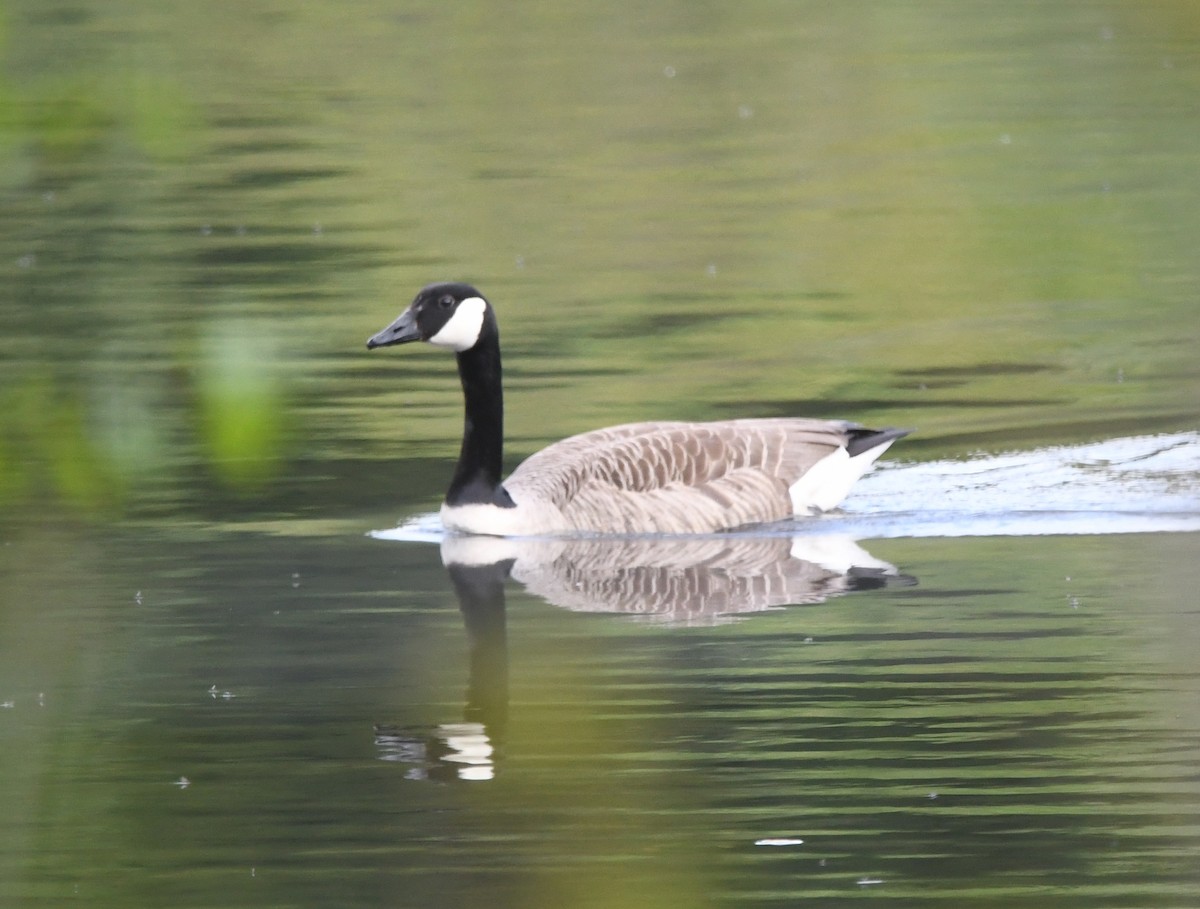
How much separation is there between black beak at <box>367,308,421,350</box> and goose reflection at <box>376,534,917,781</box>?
3.35 feet

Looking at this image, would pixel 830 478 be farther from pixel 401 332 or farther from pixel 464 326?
pixel 401 332

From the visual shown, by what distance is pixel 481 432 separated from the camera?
11508 millimetres

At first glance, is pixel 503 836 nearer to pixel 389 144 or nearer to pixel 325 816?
pixel 325 816

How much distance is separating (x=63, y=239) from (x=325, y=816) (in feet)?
42.8

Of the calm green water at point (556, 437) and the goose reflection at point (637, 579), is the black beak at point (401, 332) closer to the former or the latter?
the calm green water at point (556, 437)

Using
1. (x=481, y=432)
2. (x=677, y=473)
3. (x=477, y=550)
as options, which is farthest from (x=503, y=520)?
(x=677, y=473)

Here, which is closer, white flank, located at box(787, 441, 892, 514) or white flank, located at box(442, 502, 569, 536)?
white flank, located at box(442, 502, 569, 536)

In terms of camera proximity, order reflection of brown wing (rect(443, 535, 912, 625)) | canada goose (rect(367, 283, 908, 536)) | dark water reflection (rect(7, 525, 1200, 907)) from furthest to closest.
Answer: canada goose (rect(367, 283, 908, 536)) < reflection of brown wing (rect(443, 535, 912, 625)) < dark water reflection (rect(7, 525, 1200, 907))

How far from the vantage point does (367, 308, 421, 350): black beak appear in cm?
1121

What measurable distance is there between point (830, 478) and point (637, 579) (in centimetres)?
180

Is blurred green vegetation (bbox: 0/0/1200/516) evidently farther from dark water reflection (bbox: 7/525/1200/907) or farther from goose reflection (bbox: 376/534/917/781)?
→ goose reflection (bbox: 376/534/917/781)

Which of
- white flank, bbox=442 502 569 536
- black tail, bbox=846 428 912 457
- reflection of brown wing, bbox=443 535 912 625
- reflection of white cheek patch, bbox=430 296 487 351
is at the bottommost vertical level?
reflection of brown wing, bbox=443 535 912 625

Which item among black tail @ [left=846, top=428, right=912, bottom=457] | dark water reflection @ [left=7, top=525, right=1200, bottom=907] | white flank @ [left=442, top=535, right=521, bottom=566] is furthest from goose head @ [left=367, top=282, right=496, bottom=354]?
black tail @ [left=846, top=428, right=912, bottom=457]

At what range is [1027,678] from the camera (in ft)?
25.8
